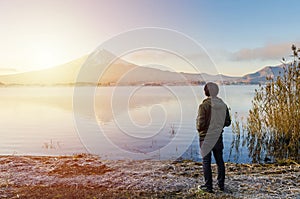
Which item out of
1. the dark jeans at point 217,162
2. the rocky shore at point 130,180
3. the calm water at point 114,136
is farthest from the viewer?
the calm water at point 114,136

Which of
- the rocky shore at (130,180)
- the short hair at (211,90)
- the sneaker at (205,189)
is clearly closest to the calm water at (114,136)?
the rocky shore at (130,180)

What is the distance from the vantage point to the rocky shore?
5438 mm

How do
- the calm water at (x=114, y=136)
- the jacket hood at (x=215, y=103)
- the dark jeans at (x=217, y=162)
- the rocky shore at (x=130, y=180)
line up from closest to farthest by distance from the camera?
the jacket hood at (x=215, y=103), the dark jeans at (x=217, y=162), the rocky shore at (x=130, y=180), the calm water at (x=114, y=136)

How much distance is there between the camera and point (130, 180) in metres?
6.14

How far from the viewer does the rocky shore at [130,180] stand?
5.44 meters

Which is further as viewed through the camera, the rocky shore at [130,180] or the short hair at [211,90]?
the rocky shore at [130,180]

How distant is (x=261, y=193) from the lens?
544cm

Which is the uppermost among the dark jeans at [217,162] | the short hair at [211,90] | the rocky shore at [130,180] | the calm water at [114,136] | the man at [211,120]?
the short hair at [211,90]

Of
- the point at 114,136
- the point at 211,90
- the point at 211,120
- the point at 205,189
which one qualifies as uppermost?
the point at 211,90

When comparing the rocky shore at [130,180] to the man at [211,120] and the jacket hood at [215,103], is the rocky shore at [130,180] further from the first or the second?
the jacket hood at [215,103]

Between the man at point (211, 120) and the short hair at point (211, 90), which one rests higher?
the short hair at point (211, 90)

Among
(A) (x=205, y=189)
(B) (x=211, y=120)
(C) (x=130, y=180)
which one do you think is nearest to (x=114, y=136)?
(C) (x=130, y=180)

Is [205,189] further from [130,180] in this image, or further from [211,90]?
[211,90]

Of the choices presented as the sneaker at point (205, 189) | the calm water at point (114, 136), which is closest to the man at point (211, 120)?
the sneaker at point (205, 189)
